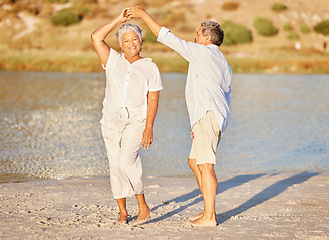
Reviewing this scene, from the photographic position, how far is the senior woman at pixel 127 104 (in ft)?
18.7

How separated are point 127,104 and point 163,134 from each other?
7.56 meters

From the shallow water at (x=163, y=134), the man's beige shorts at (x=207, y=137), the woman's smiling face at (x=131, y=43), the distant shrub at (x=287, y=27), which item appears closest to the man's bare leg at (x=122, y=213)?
the man's beige shorts at (x=207, y=137)

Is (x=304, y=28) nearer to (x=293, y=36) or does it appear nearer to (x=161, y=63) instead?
(x=293, y=36)

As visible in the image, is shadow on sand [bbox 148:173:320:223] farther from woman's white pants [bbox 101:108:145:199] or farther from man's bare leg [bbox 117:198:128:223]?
woman's white pants [bbox 101:108:145:199]

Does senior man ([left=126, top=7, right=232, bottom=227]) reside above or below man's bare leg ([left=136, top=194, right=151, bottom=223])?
above

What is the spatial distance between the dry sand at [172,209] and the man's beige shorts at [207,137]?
596mm

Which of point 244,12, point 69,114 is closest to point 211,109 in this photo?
point 69,114

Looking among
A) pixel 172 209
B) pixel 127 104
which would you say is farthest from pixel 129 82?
pixel 172 209

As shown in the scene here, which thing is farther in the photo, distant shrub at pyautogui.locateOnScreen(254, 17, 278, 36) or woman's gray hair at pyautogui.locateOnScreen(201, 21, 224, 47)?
distant shrub at pyautogui.locateOnScreen(254, 17, 278, 36)

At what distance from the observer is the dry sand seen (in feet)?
18.3

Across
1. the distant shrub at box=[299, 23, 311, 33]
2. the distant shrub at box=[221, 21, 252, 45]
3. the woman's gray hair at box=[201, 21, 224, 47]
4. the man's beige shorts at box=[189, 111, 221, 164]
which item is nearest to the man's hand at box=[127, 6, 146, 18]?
the woman's gray hair at box=[201, 21, 224, 47]

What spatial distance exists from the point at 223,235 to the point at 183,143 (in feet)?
21.9

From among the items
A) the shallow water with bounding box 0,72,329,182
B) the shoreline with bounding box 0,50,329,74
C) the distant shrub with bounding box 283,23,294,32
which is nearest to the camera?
the shallow water with bounding box 0,72,329,182

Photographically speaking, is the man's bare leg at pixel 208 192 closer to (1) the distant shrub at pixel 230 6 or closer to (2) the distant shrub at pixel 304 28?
(2) the distant shrub at pixel 304 28
